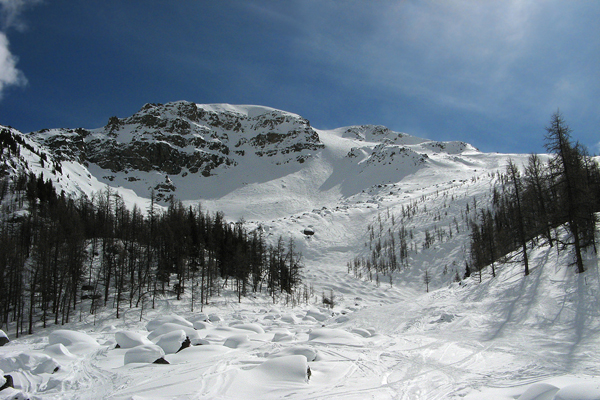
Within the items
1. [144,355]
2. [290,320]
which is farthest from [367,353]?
[290,320]

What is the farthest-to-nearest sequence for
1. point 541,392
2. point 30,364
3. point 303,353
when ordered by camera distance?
point 303,353
point 30,364
point 541,392

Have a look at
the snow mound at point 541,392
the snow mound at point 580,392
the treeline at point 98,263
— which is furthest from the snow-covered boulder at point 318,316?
the snow mound at point 580,392

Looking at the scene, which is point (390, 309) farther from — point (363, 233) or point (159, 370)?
point (363, 233)

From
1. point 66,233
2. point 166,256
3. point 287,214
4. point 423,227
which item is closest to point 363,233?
point 423,227

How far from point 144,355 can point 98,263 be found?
46136 millimetres

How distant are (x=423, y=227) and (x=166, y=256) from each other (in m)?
88.0

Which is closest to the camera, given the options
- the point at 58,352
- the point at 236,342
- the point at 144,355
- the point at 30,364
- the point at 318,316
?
the point at 30,364

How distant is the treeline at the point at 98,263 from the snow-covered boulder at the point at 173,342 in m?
26.4

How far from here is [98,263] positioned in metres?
50.3

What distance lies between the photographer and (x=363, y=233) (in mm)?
117062

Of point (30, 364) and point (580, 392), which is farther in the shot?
point (30, 364)

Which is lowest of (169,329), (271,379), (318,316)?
(318,316)

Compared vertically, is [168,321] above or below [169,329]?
below

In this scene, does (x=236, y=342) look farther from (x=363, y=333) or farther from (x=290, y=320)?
(x=290, y=320)
